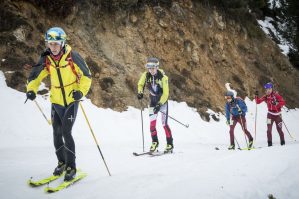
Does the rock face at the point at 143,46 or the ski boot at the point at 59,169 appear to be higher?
the rock face at the point at 143,46

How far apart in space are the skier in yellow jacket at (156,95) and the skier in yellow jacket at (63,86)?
3.93 metres

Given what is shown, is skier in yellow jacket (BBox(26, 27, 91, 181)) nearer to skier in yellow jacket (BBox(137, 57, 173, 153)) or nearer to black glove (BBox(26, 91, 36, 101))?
black glove (BBox(26, 91, 36, 101))

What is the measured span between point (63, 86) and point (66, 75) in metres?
0.21

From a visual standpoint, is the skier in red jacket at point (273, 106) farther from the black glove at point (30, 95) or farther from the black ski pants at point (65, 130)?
the black glove at point (30, 95)

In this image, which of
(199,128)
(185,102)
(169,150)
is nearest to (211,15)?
(185,102)

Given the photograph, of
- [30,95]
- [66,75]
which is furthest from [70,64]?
[30,95]

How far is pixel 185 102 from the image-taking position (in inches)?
744

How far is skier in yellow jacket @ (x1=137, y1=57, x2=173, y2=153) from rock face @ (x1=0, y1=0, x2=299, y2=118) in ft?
18.6

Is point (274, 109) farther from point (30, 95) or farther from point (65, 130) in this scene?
point (30, 95)

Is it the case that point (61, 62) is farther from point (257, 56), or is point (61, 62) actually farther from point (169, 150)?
point (257, 56)

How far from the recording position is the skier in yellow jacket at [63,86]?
5199 millimetres

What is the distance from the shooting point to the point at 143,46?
20.0m

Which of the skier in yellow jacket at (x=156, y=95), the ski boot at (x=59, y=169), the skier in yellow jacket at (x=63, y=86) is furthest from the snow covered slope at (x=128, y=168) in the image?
the skier in yellow jacket at (x=156, y=95)

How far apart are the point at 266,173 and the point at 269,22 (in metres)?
39.2
